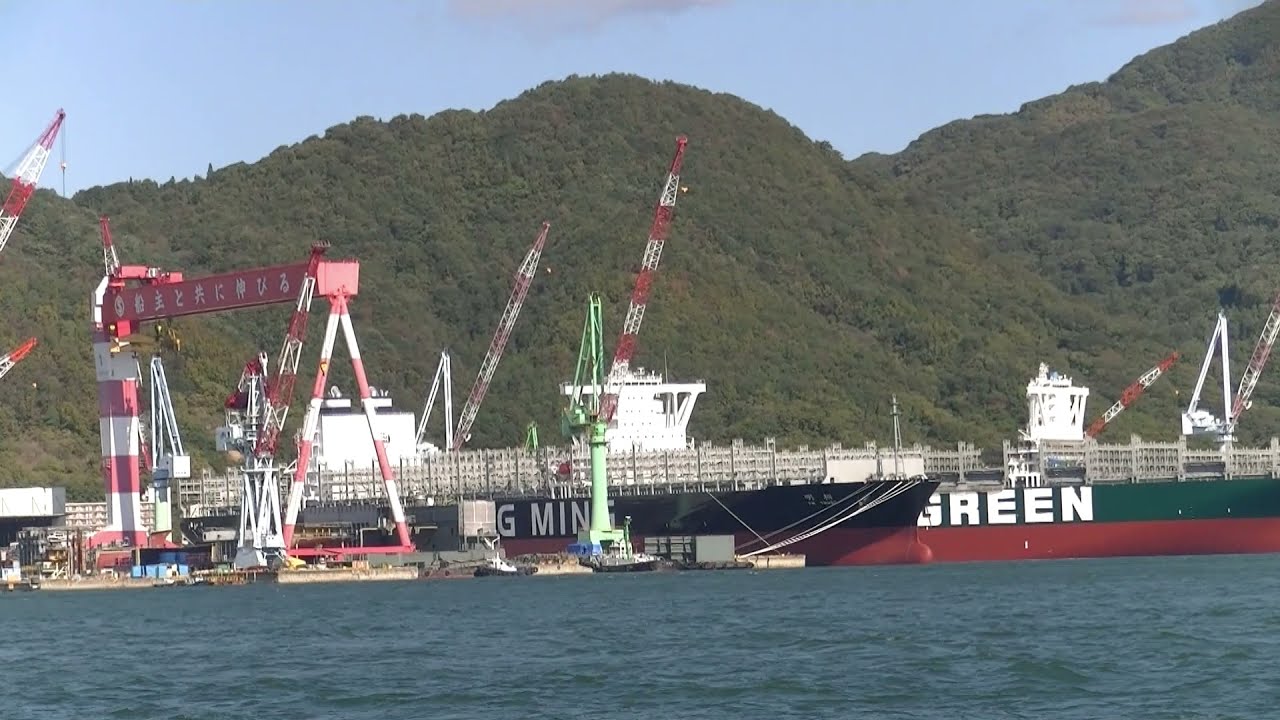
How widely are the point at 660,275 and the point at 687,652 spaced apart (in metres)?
108

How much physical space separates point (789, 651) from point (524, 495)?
51094mm

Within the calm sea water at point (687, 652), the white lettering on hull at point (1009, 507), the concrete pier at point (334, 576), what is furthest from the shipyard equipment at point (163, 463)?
the white lettering on hull at point (1009, 507)

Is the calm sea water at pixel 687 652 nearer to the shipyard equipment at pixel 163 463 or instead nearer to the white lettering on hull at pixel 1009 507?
the white lettering on hull at pixel 1009 507

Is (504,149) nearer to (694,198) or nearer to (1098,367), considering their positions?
(694,198)

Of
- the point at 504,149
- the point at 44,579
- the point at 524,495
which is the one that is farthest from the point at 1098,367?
the point at 44,579

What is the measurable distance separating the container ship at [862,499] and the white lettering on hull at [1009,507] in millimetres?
50

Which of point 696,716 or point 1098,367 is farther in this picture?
point 1098,367

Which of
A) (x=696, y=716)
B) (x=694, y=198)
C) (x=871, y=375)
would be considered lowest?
(x=696, y=716)

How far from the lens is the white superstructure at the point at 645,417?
10325 centimetres

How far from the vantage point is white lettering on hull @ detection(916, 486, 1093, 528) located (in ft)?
284

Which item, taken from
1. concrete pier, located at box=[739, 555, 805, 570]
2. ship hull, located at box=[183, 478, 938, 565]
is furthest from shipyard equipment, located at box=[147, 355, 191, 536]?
concrete pier, located at box=[739, 555, 805, 570]

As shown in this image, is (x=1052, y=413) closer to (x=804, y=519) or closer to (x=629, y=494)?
(x=804, y=519)

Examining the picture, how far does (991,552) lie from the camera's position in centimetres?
8725

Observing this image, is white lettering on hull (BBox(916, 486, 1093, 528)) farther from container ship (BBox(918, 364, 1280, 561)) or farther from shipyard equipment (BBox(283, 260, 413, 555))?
shipyard equipment (BBox(283, 260, 413, 555))
